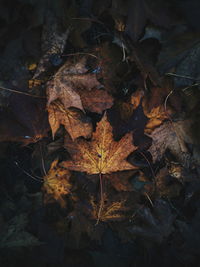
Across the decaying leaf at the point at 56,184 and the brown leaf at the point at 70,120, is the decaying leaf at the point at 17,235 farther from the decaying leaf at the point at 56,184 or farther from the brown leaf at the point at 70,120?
the brown leaf at the point at 70,120

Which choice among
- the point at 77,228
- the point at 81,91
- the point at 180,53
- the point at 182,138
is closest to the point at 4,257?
the point at 77,228

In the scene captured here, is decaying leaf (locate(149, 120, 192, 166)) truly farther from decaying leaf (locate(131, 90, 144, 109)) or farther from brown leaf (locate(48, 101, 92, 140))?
brown leaf (locate(48, 101, 92, 140))

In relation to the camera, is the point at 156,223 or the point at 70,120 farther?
the point at 156,223

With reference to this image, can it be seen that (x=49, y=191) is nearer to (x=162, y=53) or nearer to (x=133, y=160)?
(x=133, y=160)

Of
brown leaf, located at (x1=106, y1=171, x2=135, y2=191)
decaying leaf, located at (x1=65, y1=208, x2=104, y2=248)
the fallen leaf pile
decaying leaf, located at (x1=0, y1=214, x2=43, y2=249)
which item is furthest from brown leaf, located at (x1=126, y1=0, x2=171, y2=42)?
decaying leaf, located at (x1=0, y1=214, x2=43, y2=249)

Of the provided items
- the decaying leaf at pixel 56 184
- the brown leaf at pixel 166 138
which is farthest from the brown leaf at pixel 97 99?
the decaying leaf at pixel 56 184

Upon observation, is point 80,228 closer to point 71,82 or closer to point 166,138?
point 166,138

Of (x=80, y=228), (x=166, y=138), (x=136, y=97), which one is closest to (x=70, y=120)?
(x=136, y=97)
